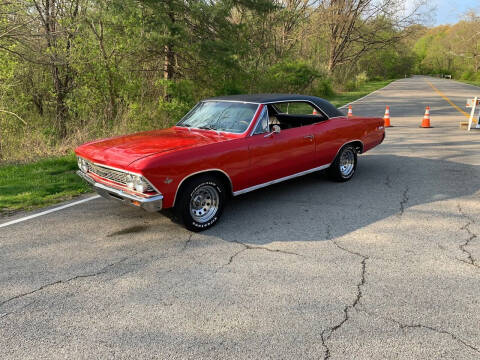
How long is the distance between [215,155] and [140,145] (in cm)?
97

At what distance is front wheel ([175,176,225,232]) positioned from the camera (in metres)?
4.42

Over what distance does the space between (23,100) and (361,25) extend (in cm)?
3161

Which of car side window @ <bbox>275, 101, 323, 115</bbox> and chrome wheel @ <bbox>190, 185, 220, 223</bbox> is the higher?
car side window @ <bbox>275, 101, 323, 115</bbox>

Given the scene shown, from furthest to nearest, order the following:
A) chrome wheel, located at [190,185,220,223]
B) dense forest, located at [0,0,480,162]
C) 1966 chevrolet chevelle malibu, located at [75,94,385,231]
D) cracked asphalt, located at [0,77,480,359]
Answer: dense forest, located at [0,0,480,162], chrome wheel, located at [190,185,220,223], 1966 chevrolet chevelle malibu, located at [75,94,385,231], cracked asphalt, located at [0,77,480,359]

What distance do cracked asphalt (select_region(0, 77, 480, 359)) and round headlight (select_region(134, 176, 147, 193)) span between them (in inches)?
25.7

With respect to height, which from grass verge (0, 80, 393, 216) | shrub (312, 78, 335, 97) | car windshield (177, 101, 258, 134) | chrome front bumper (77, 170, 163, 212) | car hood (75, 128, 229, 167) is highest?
shrub (312, 78, 335, 97)

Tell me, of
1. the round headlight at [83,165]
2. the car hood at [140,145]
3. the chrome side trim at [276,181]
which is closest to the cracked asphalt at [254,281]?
the chrome side trim at [276,181]

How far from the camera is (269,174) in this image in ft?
17.4

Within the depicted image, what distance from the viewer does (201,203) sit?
15.5 ft

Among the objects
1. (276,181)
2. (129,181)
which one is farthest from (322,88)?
(129,181)

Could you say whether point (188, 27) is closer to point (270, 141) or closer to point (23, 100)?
point (23, 100)

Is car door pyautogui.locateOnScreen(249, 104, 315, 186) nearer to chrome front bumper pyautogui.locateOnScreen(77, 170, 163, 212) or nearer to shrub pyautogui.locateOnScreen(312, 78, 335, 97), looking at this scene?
chrome front bumper pyautogui.locateOnScreen(77, 170, 163, 212)

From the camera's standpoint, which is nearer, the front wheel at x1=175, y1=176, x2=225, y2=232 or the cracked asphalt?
the cracked asphalt

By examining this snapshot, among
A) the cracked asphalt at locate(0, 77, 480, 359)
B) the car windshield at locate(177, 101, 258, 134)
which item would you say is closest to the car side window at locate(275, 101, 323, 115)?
the car windshield at locate(177, 101, 258, 134)
